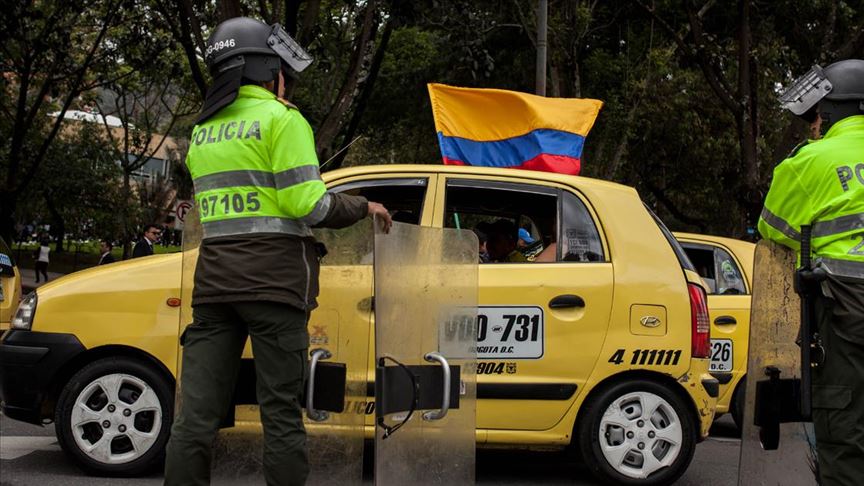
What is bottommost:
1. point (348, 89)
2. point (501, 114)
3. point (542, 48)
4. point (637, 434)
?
point (637, 434)

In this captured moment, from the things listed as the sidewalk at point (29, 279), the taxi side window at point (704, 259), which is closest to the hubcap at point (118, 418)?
the taxi side window at point (704, 259)

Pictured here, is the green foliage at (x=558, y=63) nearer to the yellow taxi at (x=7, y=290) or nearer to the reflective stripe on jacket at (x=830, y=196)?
the yellow taxi at (x=7, y=290)

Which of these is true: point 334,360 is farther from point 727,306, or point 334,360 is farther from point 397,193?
point 727,306

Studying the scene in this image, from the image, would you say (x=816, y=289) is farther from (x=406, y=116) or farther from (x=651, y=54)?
(x=406, y=116)

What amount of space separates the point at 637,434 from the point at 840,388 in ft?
7.70

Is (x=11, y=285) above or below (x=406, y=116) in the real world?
below

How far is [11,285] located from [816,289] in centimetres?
625

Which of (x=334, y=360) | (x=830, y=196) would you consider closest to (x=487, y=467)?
(x=334, y=360)

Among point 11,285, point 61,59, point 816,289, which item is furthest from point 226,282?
point 61,59

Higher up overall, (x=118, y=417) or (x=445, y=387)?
(x=445, y=387)

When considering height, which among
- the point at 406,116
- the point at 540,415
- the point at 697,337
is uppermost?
the point at 406,116

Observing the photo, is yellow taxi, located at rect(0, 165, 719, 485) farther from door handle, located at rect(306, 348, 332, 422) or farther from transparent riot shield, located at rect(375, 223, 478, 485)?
door handle, located at rect(306, 348, 332, 422)

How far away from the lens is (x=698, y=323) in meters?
5.71

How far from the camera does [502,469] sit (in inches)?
246
